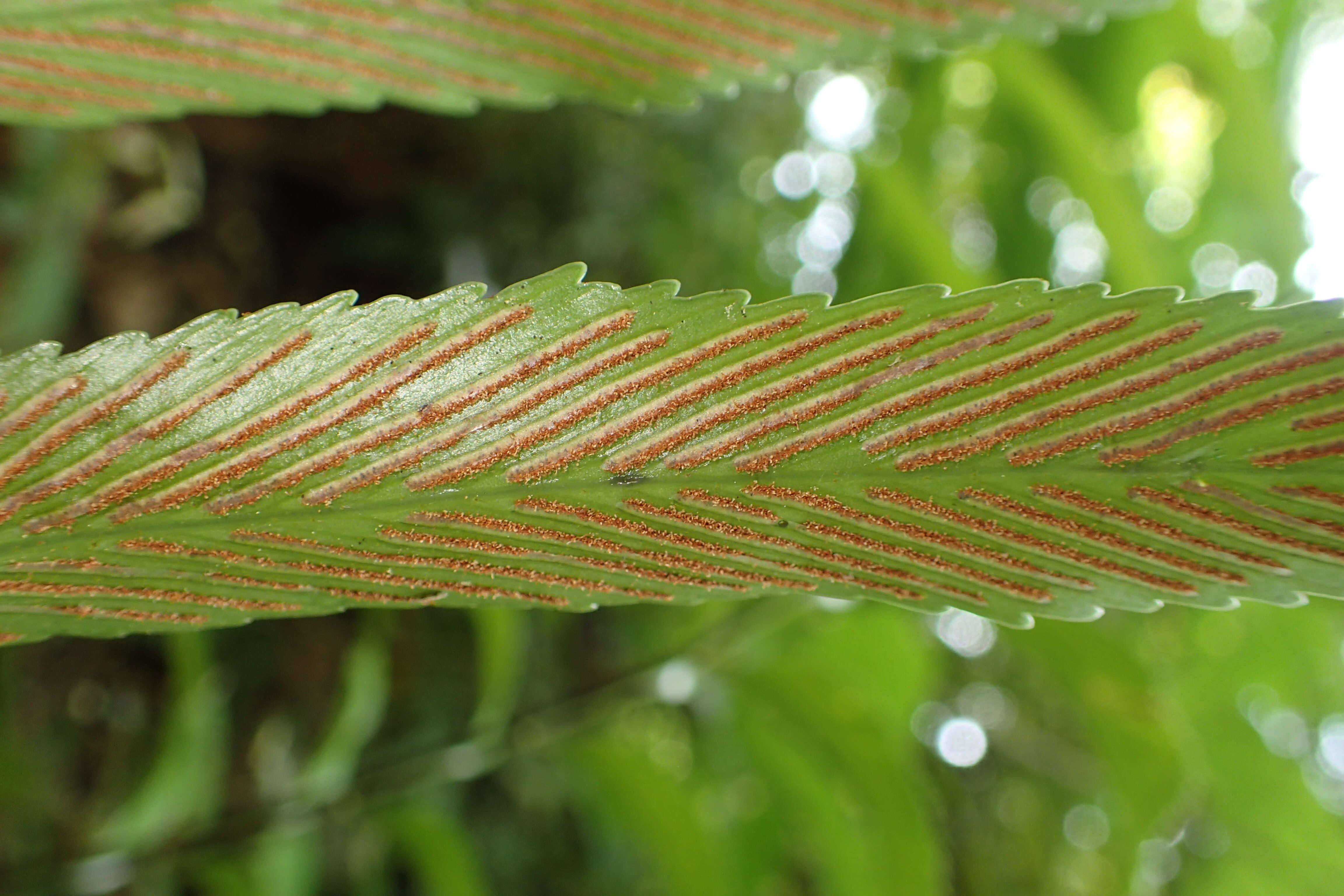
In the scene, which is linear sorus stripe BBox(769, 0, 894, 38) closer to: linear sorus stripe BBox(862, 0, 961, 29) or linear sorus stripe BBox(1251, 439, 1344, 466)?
linear sorus stripe BBox(862, 0, 961, 29)

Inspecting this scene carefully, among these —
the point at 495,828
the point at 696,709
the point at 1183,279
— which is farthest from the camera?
the point at 495,828

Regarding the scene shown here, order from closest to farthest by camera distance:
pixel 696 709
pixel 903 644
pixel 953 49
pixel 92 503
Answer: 1. pixel 92 503
2. pixel 953 49
3. pixel 903 644
4. pixel 696 709

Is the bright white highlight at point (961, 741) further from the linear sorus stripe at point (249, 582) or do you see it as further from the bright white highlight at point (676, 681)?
the linear sorus stripe at point (249, 582)

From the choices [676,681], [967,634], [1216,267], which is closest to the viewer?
[676,681]

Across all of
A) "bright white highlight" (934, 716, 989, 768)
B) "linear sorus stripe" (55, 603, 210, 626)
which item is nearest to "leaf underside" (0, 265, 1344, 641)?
"linear sorus stripe" (55, 603, 210, 626)

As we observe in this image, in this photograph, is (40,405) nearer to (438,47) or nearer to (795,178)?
(438,47)

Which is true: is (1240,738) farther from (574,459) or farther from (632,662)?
(574,459)

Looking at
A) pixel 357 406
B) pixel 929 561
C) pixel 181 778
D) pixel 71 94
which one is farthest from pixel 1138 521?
pixel 181 778

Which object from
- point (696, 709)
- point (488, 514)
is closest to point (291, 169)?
point (696, 709)
